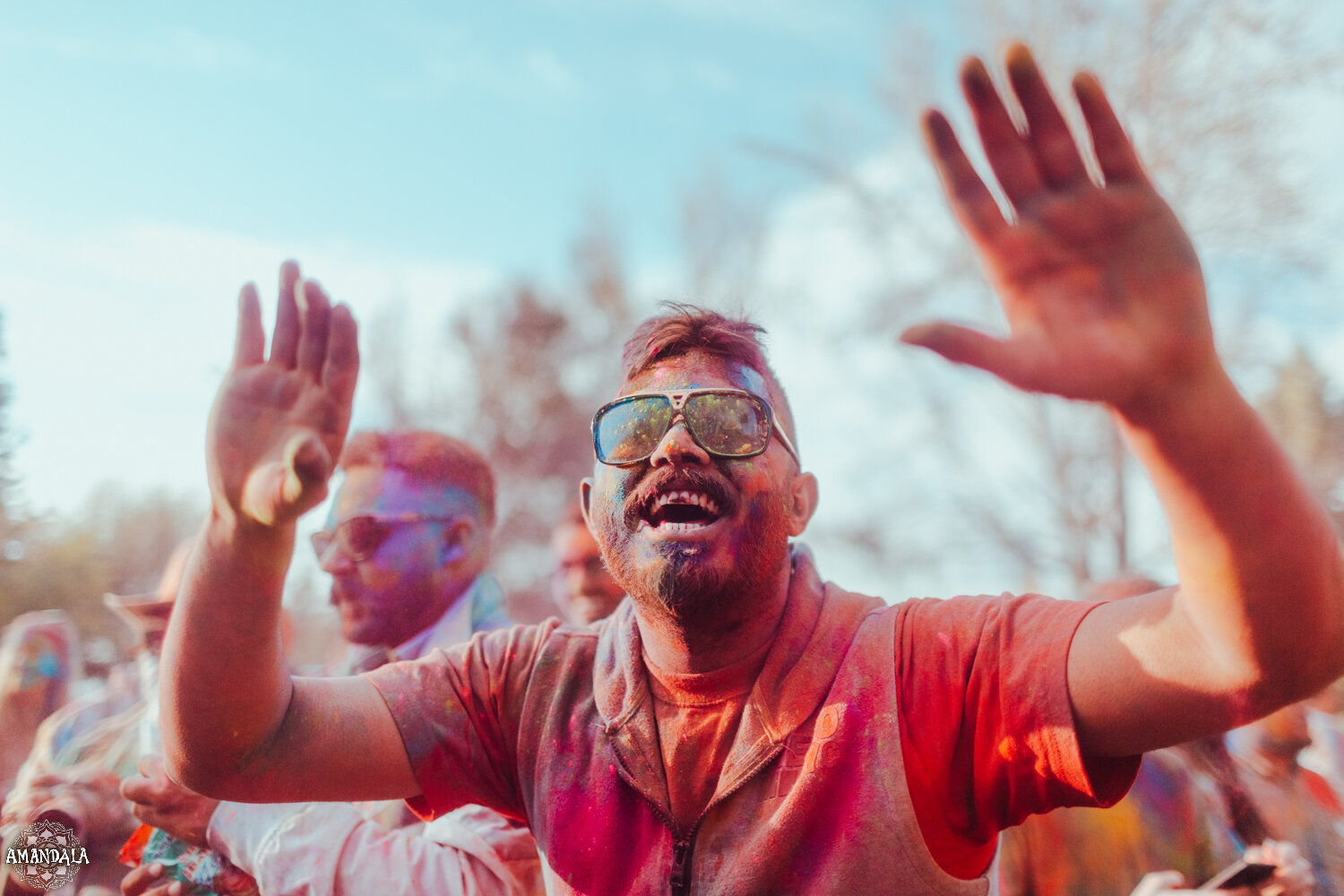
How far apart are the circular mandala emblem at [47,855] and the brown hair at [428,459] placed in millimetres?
1355

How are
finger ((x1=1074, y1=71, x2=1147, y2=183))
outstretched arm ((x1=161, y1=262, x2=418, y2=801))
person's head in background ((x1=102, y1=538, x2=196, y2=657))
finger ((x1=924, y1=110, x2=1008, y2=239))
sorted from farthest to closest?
person's head in background ((x1=102, y1=538, x2=196, y2=657)) < outstretched arm ((x1=161, y1=262, x2=418, y2=801)) < finger ((x1=924, y1=110, x2=1008, y2=239)) < finger ((x1=1074, y1=71, x2=1147, y2=183))

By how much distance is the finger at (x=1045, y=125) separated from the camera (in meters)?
1.43

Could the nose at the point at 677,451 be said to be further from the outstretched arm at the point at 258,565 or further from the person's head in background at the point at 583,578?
the person's head in background at the point at 583,578

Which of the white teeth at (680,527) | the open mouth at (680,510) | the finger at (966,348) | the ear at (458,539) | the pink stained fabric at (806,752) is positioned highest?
the finger at (966,348)

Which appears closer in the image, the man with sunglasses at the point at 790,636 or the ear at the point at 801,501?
the man with sunglasses at the point at 790,636

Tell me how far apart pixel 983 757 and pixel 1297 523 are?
2.34 feet

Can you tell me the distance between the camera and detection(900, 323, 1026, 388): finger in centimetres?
142

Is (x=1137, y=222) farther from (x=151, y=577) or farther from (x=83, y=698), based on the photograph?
(x=151, y=577)

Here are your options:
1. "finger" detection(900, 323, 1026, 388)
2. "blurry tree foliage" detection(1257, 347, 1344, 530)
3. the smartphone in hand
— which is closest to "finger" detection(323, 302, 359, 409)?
"finger" detection(900, 323, 1026, 388)

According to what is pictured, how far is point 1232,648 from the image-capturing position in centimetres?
147

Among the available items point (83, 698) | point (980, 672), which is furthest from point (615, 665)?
point (83, 698)

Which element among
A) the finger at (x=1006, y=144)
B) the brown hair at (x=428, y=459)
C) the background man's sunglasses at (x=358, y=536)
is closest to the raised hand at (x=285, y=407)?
the finger at (x=1006, y=144)

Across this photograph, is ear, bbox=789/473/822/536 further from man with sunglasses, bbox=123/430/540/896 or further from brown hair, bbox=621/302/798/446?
man with sunglasses, bbox=123/430/540/896

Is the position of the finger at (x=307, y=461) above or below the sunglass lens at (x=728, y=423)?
below
